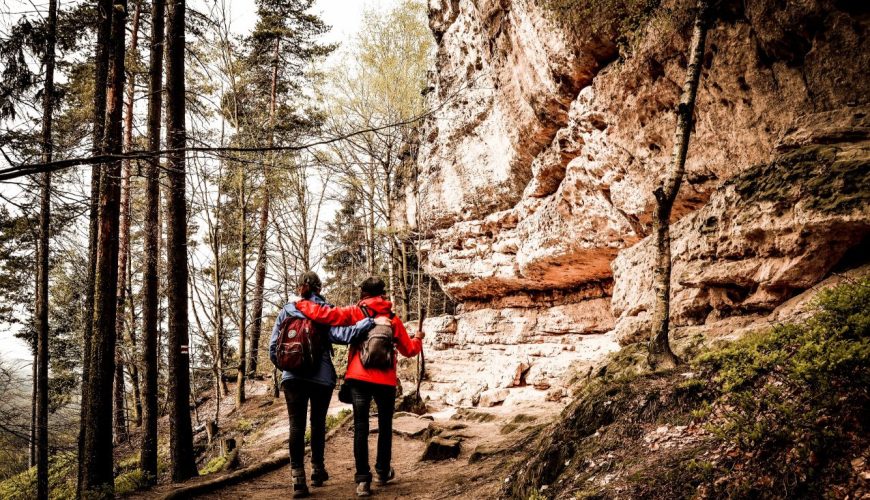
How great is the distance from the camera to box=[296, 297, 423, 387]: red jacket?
4.47 metres

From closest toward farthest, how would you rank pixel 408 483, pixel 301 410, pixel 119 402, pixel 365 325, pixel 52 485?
1. pixel 365 325
2. pixel 301 410
3. pixel 408 483
4. pixel 52 485
5. pixel 119 402

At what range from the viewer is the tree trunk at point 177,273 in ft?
21.9

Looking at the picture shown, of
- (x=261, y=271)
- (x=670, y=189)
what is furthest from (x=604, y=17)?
(x=261, y=271)

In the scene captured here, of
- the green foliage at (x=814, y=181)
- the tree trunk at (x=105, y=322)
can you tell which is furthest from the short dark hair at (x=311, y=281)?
the green foliage at (x=814, y=181)

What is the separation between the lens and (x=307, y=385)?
469cm

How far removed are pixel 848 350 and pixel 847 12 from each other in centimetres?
639

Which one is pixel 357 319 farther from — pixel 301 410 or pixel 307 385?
pixel 301 410

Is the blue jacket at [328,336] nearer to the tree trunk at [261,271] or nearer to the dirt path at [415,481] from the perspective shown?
the dirt path at [415,481]

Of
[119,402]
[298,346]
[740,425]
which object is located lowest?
[119,402]

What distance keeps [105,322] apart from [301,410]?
4.89 meters

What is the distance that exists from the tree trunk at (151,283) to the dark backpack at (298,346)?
4803mm

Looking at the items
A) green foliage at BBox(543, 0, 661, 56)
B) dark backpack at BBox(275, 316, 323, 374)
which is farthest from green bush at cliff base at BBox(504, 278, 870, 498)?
green foliage at BBox(543, 0, 661, 56)

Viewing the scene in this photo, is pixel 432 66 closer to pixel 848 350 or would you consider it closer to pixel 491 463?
pixel 491 463

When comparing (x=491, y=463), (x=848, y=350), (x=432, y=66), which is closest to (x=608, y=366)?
(x=491, y=463)
